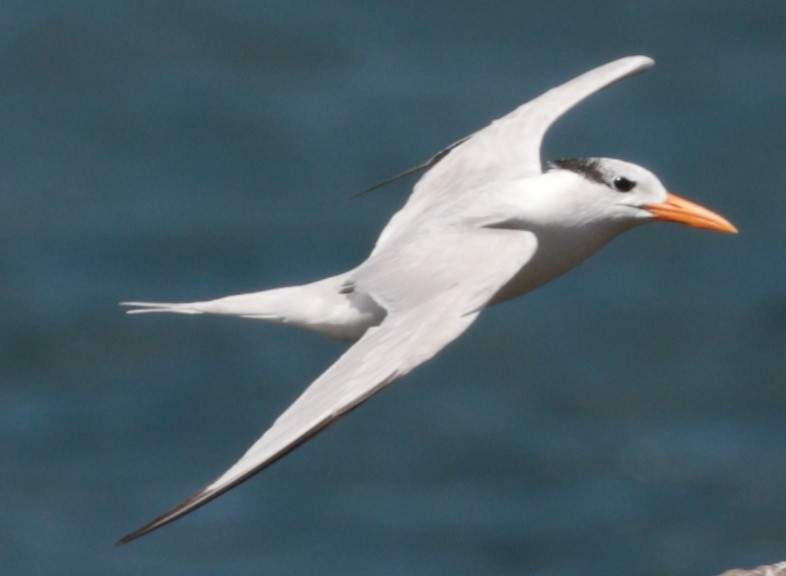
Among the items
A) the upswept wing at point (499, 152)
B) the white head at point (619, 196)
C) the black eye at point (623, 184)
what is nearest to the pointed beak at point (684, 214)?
the white head at point (619, 196)

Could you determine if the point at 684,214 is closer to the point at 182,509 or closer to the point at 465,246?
the point at 465,246

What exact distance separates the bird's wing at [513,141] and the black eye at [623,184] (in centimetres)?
43

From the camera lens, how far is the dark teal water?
13.0 meters

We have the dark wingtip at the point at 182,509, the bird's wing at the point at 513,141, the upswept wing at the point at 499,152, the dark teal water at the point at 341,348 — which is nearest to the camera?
the dark wingtip at the point at 182,509

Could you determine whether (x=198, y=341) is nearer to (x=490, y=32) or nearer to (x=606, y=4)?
(x=490, y=32)

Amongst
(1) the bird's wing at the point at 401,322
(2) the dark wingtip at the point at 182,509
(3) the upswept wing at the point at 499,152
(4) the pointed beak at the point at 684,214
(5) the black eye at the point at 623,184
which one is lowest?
(2) the dark wingtip at the point at 182,509

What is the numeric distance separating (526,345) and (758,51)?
3252mm

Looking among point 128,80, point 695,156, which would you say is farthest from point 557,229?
point 128,80

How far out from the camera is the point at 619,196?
8898mm

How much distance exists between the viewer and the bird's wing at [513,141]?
30.7ft

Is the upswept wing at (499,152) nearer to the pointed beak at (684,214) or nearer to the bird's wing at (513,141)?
the bird's wing at (513,141)

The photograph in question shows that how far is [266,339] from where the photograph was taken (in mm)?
13539

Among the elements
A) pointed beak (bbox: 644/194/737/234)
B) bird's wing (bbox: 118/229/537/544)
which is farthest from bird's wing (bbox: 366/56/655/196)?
bird's wing (bbox: 118/229/537/544)

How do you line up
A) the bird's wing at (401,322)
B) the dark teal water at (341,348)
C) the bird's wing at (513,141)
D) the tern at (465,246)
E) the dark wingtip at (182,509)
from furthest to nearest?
the dark teal water at (341,348) → the bird's wing at (513,141) → the tern at (465,246) → the bird's wing at (401,322) → the dark wingtip at (182,509)
